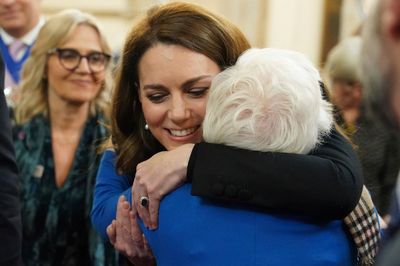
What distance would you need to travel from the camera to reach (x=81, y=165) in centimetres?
Answer: 377

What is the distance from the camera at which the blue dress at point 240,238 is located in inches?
71.6

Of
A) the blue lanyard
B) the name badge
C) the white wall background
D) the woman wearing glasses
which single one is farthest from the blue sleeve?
the white wall background

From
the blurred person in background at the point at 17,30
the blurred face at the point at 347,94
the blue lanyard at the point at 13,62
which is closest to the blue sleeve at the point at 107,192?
the blurred face at the point at 347,94

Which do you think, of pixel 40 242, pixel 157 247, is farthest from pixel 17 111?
pixel 157 247

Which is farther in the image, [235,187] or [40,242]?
[40,242]

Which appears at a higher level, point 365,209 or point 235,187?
point 235,187

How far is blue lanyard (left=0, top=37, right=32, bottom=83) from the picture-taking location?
4988mm

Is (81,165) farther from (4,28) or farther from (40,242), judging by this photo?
(4,28)

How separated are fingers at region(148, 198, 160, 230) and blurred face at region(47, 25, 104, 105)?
81.1 inches

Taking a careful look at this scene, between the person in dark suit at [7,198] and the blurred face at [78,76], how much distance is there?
5.65 ft

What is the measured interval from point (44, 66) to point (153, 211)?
2316 mm

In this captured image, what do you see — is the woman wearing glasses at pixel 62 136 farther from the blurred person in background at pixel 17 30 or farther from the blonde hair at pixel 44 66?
the blurred person in background at pixel 17 30

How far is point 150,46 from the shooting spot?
2.42 metres

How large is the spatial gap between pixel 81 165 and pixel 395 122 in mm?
2695
